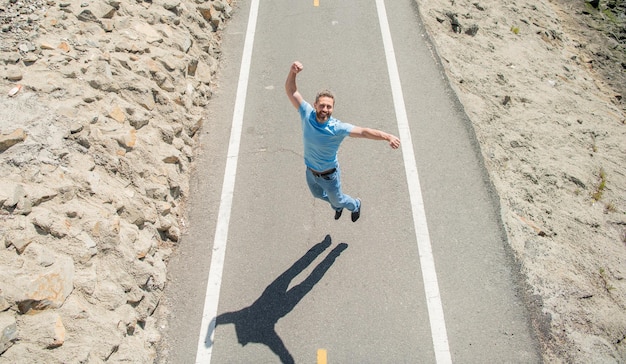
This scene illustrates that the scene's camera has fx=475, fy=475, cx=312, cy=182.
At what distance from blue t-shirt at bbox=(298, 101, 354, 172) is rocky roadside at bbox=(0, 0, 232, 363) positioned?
2.22m

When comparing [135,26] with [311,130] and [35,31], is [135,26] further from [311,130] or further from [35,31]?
[311,130]

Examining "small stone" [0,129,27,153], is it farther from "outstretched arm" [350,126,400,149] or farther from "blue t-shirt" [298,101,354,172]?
"outstretched arm" [350,126,400,149]

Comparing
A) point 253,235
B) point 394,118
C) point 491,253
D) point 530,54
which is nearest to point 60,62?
point 253,235

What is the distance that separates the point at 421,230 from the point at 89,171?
427cm

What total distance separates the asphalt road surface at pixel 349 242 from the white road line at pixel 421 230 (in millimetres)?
18

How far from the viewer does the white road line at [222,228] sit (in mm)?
5430

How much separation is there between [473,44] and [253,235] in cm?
652

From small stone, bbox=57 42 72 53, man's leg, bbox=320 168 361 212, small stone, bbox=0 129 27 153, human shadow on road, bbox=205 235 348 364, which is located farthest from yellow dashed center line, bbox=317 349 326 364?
small stone, bbox=57 42 72 53

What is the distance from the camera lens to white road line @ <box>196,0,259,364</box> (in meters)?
5.43

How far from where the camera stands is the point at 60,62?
6.48 metres

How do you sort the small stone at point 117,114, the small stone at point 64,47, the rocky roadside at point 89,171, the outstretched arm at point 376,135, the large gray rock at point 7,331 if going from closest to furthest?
1. the large gray rock at point 7,331
2. the rocky roadside at point 89,171
3. the outstretched arm at point 376,135
4. the small stone at point 117,114
5. the small stone at point 64,47

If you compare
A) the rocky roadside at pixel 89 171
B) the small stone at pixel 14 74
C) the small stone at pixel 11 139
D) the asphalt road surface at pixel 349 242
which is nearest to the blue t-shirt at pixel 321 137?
the asphalt road surface at pixel 349 242

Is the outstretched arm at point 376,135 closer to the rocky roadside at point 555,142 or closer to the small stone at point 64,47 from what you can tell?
the rocky roadside at point 555,142

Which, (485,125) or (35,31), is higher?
(35,31)
